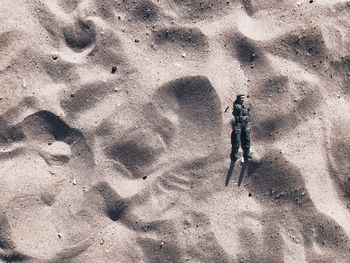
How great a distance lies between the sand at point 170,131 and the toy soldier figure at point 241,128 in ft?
0.25

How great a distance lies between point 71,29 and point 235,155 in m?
2.02

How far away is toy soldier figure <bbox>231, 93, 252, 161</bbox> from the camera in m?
4.21

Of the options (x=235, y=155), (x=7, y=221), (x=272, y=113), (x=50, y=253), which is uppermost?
(x=272, y=113)

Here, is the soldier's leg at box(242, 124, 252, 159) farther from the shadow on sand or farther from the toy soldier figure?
the shadow on sand

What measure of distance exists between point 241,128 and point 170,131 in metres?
0.70

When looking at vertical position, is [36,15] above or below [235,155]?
above

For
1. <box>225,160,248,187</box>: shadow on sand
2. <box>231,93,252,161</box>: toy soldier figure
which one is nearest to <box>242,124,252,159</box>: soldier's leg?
<box>231,93,252,161</box>: toy soldier figure

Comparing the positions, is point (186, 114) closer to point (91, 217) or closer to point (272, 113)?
point (272, 113)

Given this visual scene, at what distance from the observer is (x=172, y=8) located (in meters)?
4.26

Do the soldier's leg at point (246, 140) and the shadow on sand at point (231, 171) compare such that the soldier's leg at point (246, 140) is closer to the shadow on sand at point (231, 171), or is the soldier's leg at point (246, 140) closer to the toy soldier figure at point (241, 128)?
the toy soldier figure at point (241, 128)

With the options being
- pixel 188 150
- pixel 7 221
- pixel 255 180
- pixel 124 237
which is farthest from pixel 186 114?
pixel 7 221

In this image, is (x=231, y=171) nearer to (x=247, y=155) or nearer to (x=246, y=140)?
(x=247, y=155)

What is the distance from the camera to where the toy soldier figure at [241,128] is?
421 centimetres

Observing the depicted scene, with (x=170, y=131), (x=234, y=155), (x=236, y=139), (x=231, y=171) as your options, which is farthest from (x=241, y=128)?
(x=170, y=131)
